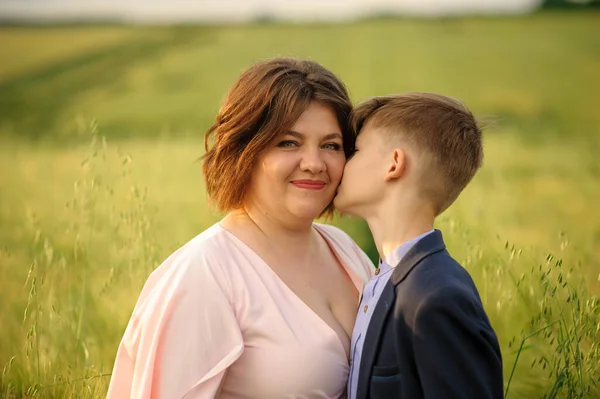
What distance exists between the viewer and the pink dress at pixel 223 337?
253 cm

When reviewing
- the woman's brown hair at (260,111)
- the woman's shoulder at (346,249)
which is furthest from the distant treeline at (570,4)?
the woman's brown hair at (260,111)

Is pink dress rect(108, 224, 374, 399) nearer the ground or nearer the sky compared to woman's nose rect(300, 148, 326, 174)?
nearer the ground

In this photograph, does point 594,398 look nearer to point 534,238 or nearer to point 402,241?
point 402,241

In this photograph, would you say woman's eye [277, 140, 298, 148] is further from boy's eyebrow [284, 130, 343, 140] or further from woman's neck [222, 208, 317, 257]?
woman's neck [222, 208, 317, 257]

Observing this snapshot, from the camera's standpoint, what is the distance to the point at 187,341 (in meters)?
2.53

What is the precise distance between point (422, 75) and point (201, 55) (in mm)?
6625

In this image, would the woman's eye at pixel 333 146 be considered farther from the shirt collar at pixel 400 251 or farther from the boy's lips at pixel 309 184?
the shirt collar at pixel 400 251

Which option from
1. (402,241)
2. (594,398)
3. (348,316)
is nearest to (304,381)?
(348,316)

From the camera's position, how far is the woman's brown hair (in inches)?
107

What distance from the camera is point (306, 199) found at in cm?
277

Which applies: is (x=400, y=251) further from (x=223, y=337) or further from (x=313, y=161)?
(x=223, y=337)

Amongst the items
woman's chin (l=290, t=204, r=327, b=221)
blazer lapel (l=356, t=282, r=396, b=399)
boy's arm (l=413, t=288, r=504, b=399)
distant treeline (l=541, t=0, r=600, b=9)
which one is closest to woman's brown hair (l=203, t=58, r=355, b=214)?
woman's chin (l=290, t=204, r=327, b=221)

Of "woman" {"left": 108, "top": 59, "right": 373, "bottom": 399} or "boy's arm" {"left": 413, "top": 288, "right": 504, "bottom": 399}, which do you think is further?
"woman" {"left": 108, "top": 59, "right": 373, "bottom": 399}

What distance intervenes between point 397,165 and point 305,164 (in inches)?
13.0
